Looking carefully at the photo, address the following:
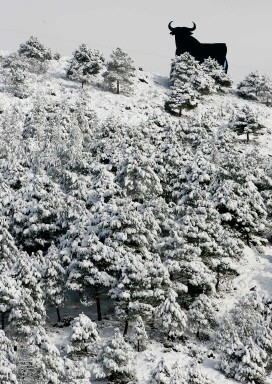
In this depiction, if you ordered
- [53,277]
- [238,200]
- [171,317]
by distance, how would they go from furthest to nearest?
[238,200]
[53,277]
[171,317]

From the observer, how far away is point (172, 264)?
3581cm

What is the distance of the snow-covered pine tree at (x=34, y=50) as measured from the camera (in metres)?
95.1

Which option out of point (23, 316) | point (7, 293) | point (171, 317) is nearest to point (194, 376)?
point (171, 317)

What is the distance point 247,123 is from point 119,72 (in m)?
29.4

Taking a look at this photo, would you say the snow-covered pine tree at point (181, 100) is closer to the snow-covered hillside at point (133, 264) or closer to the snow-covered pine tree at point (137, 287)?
the snow-covered hillside at point (133, 264)

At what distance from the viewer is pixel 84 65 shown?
299 ft

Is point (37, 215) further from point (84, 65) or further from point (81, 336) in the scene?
point (84, 65)

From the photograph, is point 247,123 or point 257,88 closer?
point 247,123

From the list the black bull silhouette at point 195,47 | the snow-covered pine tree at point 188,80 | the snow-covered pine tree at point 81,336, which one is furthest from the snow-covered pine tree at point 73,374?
the black bull silhouette at point 195,47

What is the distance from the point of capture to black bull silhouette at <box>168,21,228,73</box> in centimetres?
9812

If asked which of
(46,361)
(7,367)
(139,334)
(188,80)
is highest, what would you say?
(188,80)

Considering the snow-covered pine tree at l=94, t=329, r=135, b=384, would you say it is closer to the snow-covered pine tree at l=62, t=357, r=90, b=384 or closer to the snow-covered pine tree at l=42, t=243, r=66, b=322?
the snow-covered pine tree at l=62, t=357, r=90, b=384

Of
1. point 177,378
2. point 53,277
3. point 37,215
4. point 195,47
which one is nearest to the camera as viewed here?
point 177,378

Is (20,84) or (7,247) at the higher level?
(20,84)
